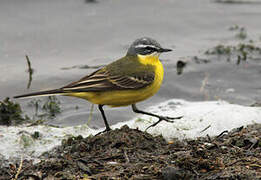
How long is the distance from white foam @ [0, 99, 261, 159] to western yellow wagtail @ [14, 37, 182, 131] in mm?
374

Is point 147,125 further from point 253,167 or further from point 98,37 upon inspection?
point 98,37

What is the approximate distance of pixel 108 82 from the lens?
6426mm

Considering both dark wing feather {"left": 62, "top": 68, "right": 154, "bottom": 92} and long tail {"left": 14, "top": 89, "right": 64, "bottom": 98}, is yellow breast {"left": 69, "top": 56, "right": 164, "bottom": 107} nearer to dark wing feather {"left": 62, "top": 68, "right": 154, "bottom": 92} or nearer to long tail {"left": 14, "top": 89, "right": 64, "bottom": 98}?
dark wing feather {"left": 62, "top": 68, "right": 154, "bottom": 92}

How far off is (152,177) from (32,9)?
30.1ft

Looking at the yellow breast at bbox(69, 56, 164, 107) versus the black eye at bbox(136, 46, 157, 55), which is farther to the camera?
the black eye at bbox(136, 46, 157, 55)

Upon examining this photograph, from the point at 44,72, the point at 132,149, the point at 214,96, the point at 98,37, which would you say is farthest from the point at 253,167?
the point at 98,37

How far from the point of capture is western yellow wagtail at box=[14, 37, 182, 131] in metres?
6.25

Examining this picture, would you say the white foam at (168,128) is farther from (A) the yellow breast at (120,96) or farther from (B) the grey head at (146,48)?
(B) the grey head at (146,48)

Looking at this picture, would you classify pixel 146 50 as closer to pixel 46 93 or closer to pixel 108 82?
pixel 108 82

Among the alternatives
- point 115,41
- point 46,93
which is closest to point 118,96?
point 46,93

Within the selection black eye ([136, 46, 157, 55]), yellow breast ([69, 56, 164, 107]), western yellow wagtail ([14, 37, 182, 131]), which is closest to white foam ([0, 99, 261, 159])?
western yellow wagtail ([14, 37, 182, 131])

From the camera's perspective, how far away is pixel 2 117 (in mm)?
7887

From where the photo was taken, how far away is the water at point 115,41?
30.9 ft

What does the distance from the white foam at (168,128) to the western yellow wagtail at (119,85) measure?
1.23 feet
